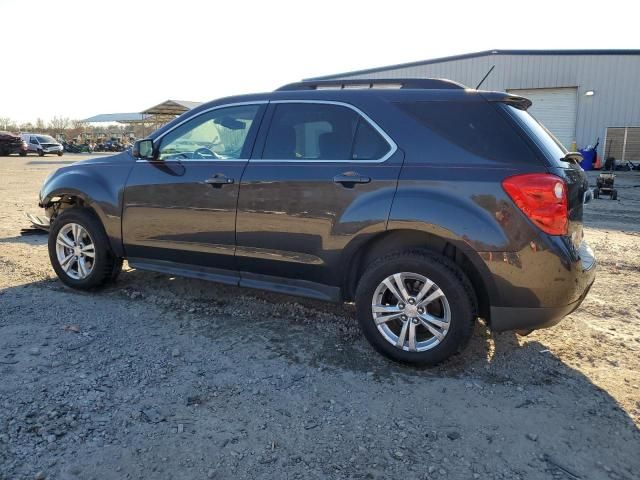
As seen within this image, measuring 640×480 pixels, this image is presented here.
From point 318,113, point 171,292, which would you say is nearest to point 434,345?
point 318,113

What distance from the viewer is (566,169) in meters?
3.28

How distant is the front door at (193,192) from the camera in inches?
164

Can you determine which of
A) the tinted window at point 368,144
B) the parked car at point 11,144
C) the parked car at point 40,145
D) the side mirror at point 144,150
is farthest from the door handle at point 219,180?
the parked car at point 40,145

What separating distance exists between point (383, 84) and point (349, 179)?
0.89 meters

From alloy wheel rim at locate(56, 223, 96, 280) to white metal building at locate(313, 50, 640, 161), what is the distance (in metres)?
23.3

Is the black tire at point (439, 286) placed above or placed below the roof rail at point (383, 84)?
below

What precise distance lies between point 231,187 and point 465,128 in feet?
6.05

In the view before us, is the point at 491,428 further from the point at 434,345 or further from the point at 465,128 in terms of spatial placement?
the point at 465,128

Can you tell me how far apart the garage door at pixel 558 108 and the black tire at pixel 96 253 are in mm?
24423

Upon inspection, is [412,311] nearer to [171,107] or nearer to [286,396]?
[286,396]

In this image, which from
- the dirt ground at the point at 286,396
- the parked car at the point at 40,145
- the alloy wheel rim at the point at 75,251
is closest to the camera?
the dirt ground at the point at 286,396

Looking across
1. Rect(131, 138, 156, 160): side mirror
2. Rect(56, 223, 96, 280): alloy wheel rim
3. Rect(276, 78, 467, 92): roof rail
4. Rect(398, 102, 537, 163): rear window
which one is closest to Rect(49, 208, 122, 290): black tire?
Rect(56, 223, 96, 280): alloy wheel rim

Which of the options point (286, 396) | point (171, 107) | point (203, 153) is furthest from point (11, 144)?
point (286, 396)

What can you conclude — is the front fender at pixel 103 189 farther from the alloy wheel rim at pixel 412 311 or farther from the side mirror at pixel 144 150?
the alloy wheel rim at pixel 412 311
